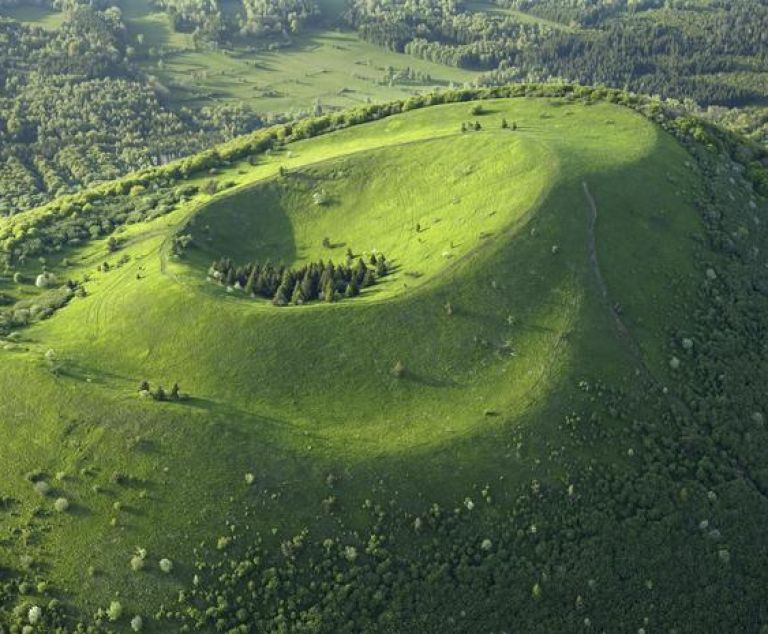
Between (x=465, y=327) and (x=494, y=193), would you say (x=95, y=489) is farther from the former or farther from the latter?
(x=494, y=193)

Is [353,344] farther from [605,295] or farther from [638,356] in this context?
[638,356]

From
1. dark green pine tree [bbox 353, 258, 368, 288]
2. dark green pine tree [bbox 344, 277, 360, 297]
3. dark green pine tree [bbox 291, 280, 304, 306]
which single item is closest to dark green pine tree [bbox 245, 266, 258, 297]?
dark green pine tree [bbox 291, 280, 304, 306]

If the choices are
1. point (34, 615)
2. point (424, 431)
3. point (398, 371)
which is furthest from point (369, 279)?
point (34, 615)

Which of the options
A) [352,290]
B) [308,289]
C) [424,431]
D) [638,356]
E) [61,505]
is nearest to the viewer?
[61,505]

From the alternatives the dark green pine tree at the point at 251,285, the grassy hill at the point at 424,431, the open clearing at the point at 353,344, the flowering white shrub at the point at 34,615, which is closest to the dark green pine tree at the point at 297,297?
the open clearing at the point at 353,344

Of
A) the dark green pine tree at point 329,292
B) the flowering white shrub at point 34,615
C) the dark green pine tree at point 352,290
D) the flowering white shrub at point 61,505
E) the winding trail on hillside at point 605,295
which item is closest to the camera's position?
the flowering white shrub at point 34,615

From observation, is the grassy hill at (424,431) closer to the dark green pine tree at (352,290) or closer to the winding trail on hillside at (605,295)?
the winding trail on hillside at (605,295)

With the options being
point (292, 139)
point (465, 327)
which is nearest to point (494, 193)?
point (465, 327)
